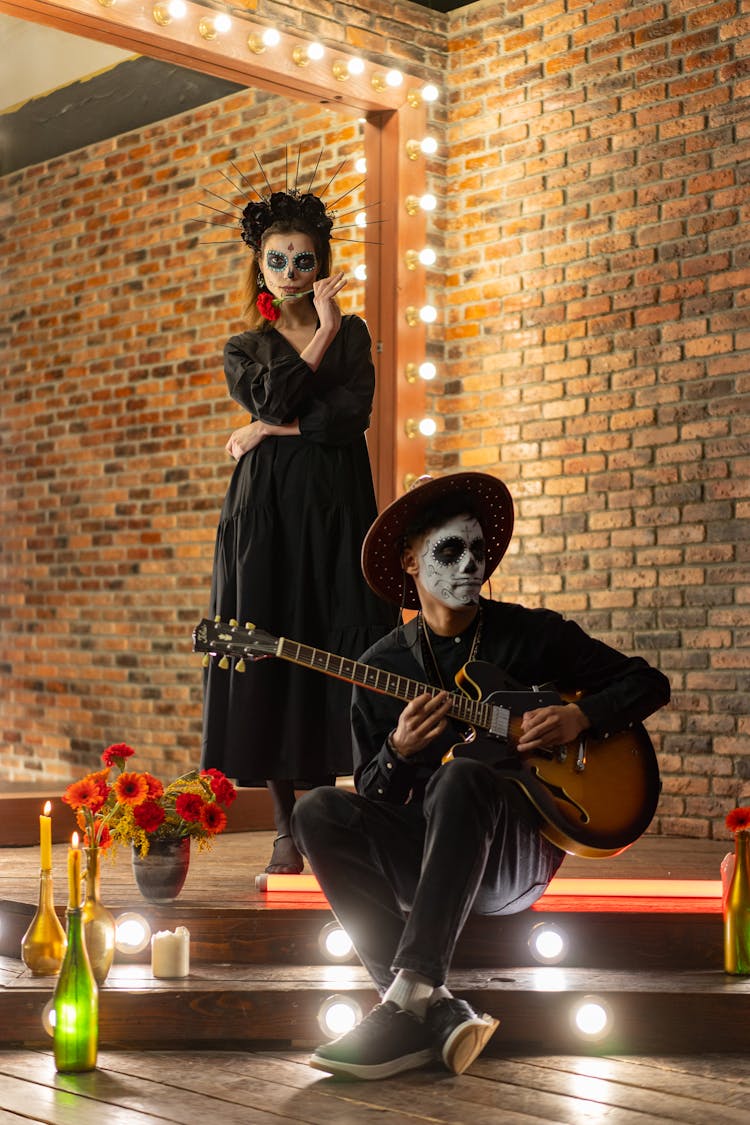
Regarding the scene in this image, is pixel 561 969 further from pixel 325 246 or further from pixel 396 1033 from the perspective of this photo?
pixel 325 246

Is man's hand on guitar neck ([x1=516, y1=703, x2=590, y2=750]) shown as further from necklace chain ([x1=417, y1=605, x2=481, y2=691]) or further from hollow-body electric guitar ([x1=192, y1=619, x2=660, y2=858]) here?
necklace chain ([x1=417, y1=605, x2=481, y2=691])

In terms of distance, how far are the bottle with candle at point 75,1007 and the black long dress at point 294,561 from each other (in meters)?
0.76

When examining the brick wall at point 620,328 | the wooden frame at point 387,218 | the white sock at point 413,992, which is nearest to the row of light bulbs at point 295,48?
the wooden frame at point 387,218

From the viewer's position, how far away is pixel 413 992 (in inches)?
96.6

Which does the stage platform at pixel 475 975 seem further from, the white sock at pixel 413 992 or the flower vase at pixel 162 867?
the white sock at pixel 413 992

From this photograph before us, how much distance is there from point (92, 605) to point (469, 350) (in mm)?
1765

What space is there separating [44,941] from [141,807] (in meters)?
0.32

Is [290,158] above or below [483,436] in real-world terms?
above

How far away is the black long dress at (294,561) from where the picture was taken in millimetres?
3320

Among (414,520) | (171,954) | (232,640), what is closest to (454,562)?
(414,520)

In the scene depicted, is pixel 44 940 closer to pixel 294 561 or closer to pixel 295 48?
pixel 294 561

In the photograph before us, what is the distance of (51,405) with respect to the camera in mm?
4605

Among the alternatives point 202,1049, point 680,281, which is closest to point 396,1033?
point 202,1049

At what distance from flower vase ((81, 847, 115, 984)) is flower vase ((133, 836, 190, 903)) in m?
0.24
